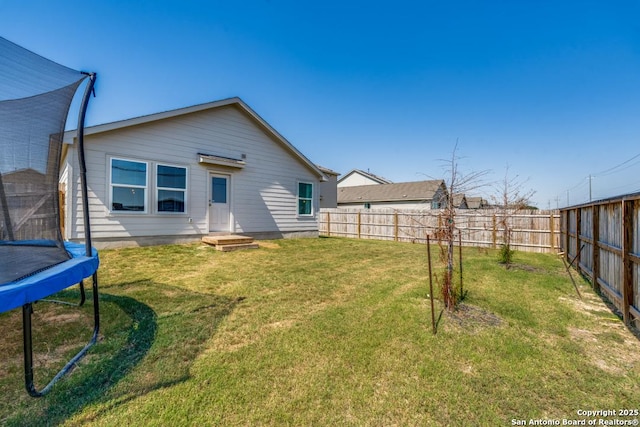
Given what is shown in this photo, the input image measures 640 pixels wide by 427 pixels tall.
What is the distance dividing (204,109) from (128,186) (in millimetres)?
3419

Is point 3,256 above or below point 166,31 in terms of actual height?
below

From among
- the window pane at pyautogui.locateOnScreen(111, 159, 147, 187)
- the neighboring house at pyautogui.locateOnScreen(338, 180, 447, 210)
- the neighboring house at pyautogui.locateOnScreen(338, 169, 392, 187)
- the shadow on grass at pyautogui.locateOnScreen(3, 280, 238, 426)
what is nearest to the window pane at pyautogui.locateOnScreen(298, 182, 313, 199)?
the window pane at pyautogui.locateOnScreen(111, 159, 147, 187)

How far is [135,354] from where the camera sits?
253 centimetres

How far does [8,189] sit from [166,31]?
8308mm

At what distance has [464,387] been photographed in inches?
86.2

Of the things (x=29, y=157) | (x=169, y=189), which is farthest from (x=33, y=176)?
(x=169, y=189)

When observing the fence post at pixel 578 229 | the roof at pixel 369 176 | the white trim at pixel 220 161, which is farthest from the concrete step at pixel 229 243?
the roof at pixel 369 176

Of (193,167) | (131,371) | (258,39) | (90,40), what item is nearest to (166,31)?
(90,40)

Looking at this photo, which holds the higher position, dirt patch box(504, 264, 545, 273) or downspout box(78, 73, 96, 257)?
downspout box(78, 73, 96, 257)

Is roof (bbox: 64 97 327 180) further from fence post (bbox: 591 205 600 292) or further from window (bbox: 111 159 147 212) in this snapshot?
fence post (bbox: 591 205 600 292)

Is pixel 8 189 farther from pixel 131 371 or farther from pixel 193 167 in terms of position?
pixel 193 167

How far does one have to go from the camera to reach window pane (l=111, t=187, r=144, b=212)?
7504 millimetres

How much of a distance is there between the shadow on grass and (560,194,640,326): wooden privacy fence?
16.8 ft

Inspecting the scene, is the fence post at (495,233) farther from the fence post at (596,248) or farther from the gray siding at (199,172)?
the gray siding at (199,172)
